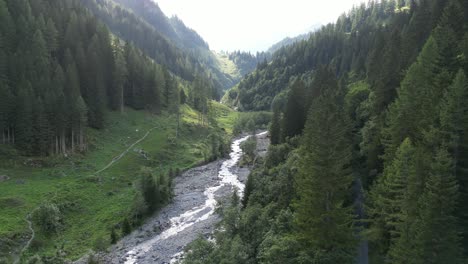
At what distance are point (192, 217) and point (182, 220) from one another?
6.49 feet

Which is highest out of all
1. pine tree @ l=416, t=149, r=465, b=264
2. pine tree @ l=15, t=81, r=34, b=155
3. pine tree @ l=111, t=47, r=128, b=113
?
pine tree @ l=111, t=47, r=128, b=113

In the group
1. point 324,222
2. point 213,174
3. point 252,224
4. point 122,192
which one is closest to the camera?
point 324,222

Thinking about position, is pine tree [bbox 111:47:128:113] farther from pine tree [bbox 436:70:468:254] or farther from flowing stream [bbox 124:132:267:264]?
pine tree [bbox 436:70:468:254]

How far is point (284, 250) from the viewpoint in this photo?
106 ft

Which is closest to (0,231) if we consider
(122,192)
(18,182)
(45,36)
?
(18,182)

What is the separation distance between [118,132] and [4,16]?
44551mm

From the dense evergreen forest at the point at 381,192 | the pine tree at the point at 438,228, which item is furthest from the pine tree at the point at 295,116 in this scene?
the pine tree at the point at 438,228

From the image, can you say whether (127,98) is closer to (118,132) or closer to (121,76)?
(121,76)

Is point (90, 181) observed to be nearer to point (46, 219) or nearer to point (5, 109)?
point (46, 219)

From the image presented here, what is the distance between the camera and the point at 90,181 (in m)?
70.5

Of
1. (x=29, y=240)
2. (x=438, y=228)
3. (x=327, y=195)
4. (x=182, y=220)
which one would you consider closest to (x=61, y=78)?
(x=29, y=240)

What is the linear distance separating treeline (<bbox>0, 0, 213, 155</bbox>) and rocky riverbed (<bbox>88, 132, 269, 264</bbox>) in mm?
30976

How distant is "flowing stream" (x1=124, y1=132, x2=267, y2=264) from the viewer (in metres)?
50.0

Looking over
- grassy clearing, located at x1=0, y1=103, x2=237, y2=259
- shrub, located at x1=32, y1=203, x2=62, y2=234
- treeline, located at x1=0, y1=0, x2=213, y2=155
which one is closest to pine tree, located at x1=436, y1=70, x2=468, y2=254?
grassy clearing, located at x1=0, y1=103, x2=237, y2=259
